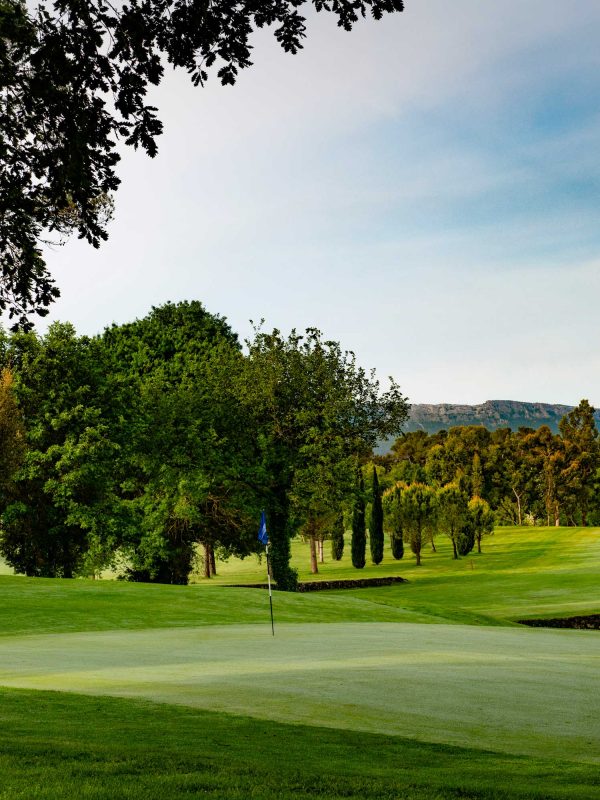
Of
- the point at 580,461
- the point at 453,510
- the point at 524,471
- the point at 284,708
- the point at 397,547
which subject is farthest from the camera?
the point at 524,471

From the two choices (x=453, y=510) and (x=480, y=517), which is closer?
(x=453, y=510)

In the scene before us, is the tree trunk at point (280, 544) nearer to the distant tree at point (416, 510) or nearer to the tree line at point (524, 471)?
the distant tree at point (416, 510)

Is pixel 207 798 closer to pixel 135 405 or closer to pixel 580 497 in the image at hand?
pixel 135 405

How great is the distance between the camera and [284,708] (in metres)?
12.4

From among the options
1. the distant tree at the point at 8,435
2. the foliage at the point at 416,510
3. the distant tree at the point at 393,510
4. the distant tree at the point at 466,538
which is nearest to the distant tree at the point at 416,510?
the foliage at the point at 416,510

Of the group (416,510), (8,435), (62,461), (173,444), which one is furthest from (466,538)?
(8,435)

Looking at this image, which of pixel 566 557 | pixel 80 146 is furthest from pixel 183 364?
pixel 80 146

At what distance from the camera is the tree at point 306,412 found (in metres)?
46.5

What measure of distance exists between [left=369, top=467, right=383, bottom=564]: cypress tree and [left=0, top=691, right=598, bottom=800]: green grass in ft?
236

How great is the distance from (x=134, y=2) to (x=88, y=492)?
40.0 metres

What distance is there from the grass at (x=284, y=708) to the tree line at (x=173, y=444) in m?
15.2

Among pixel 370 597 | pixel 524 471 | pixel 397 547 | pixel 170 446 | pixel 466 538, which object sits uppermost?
pixel 524 471

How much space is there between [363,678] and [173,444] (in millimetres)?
34806

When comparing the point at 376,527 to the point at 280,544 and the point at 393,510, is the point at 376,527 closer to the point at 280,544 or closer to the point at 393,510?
the point at 393,510
